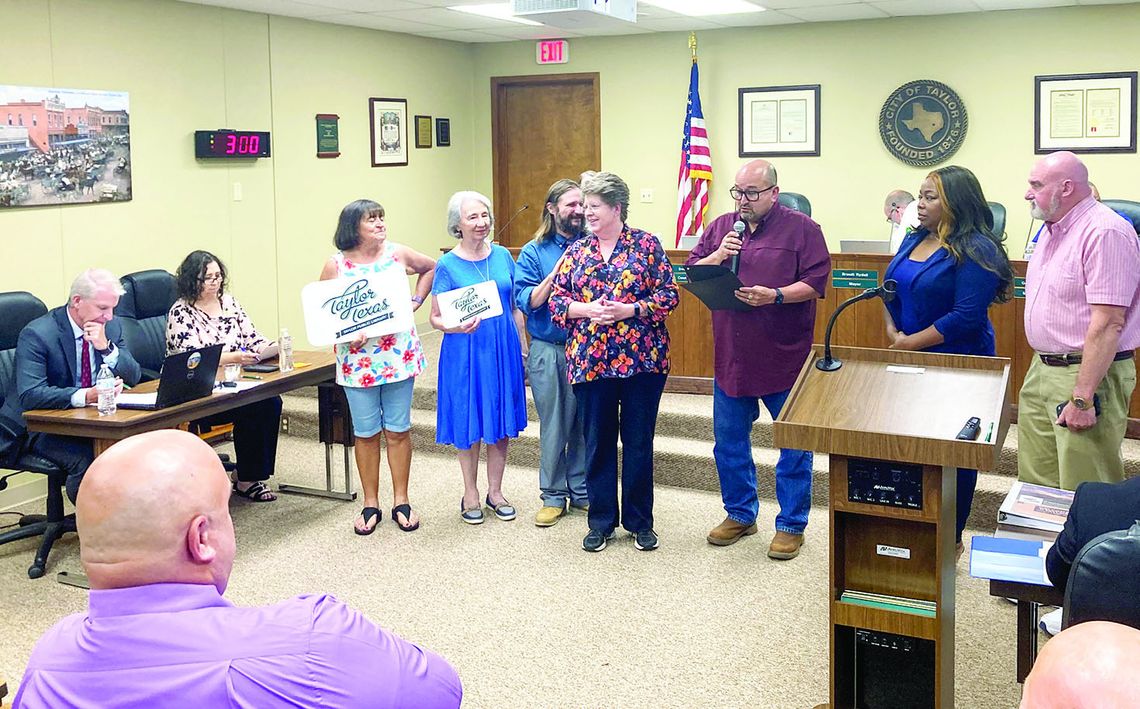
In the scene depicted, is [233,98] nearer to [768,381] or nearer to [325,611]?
[768,381]

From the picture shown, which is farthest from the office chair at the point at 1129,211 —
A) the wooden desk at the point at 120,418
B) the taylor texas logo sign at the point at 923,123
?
the wooden desk at the point at 120,418

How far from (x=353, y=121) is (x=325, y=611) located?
22.3ft

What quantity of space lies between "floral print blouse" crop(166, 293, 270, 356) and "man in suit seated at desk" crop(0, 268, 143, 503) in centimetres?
42

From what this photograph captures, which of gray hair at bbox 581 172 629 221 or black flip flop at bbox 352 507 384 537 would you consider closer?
gray hair at bbox 581 172 629 221

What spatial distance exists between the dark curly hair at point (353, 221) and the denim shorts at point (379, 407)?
607 mm

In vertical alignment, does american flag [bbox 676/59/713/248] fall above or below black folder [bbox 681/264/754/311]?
above

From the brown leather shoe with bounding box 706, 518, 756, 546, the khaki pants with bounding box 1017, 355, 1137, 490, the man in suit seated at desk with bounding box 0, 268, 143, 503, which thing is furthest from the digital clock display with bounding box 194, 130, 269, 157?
the khaki pants with bounding box 1017, 355, 1137, 490

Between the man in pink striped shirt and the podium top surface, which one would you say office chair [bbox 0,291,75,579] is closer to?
the podium top surface

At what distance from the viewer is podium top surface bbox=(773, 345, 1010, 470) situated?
2.62m

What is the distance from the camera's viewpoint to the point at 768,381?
4.27 meters

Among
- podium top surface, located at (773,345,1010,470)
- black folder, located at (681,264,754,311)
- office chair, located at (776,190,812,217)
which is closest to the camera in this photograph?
podium top surface, located at (773,345,1010,470)

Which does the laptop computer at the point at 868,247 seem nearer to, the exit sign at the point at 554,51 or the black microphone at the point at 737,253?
the black microphone at the point at 737,253

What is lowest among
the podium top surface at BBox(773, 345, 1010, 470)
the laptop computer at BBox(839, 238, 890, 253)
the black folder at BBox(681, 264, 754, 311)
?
the podium top surface at BBox(773, 345, 1010, 470)

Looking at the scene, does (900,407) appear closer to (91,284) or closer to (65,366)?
(91,284)
